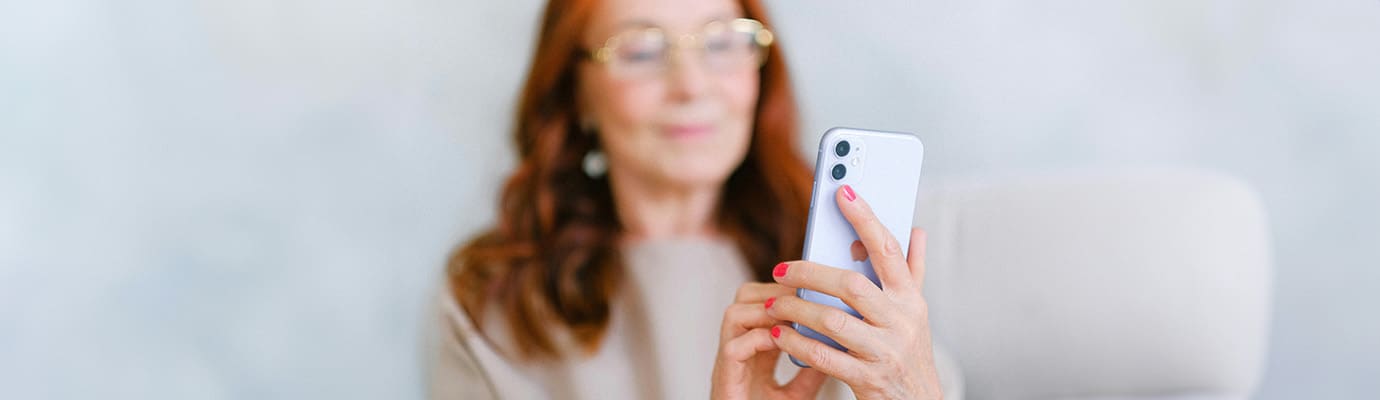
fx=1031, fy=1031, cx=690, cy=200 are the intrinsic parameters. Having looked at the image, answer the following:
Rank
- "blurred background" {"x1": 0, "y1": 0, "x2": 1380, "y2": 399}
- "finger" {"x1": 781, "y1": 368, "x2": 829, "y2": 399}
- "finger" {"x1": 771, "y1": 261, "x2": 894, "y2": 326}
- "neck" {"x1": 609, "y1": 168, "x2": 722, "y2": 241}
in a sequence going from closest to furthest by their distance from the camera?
"finger" {"x1": 771, "y1": 261, "x2": 894, "y2": 326} → "finger" {"x1": 781, "y1": 368, "x2": 829, "y2": 399} → "blurred background" {"x1": 0, "y1": 0, "x2": 1380, "y2": 399} → "neck" {"x1": 609, "y1": 168, "x2": 722, "y2": 241}

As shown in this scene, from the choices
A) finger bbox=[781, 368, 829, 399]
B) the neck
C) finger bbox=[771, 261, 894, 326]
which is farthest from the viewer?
the neck

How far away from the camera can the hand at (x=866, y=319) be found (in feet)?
2.39

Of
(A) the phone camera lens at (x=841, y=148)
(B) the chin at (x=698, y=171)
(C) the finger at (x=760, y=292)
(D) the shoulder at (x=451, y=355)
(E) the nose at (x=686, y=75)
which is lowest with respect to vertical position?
(D) the shoulder at (x=451, y=355)

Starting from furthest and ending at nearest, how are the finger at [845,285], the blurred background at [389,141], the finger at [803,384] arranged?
the blurred background at [389,141]
the finger at [803,384]
the finger at [845,285]

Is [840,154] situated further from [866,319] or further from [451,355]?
[451,355]

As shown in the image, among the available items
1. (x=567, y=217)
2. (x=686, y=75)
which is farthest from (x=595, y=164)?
(x=686, y=75)

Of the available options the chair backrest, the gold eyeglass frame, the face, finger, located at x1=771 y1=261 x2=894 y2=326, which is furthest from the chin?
finger, located at x1=771 y1=261 x2=894 y2=326

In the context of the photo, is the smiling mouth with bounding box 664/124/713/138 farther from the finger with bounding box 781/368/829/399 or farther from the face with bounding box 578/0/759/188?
the finger with bounding box 781/368/829/399

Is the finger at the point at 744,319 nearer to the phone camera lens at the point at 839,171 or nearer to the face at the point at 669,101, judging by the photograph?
the phone camera lens at the point at 839,171

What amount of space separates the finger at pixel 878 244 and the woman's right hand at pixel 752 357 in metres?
0.09

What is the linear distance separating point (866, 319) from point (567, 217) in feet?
1.56

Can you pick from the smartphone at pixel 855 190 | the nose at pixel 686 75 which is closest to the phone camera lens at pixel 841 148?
the smartphone at pixel 855 190

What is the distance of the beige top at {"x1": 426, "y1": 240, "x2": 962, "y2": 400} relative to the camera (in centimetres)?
106

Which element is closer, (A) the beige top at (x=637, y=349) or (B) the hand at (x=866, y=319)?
(B) the hand at (x=866, y=319)
